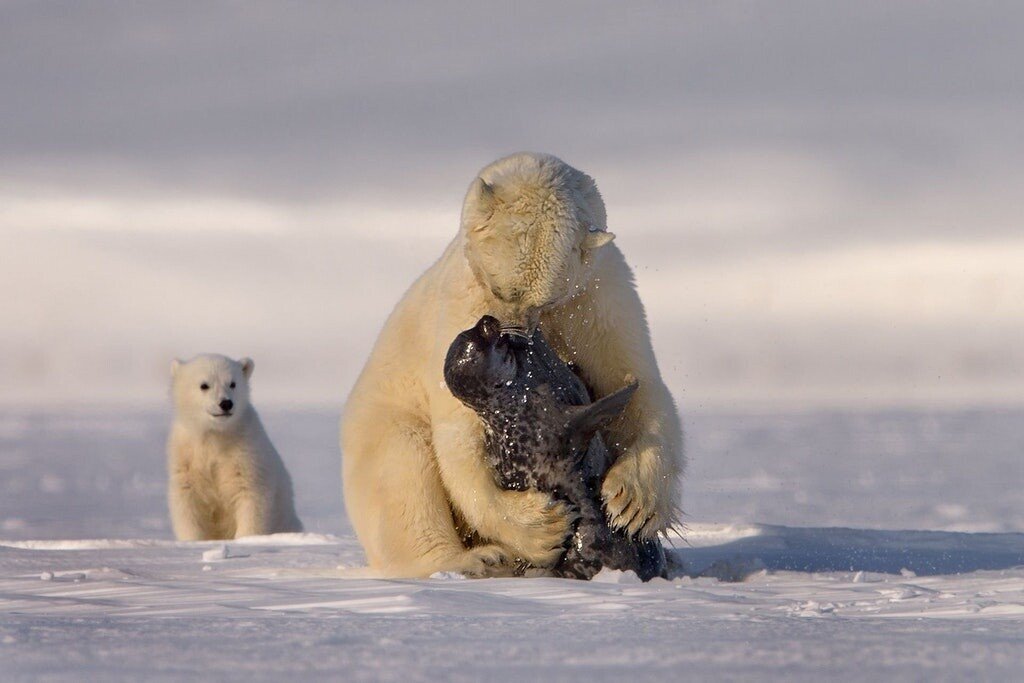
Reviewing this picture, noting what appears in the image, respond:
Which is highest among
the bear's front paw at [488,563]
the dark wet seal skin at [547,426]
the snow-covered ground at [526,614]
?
the dark wet seal skin at [547,426]

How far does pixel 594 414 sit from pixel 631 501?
1.32 ft

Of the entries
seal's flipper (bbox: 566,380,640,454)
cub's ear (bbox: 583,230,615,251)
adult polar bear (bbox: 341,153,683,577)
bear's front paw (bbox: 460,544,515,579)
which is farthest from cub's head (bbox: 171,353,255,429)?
cub's ear (bbox: 583,230,615,251)

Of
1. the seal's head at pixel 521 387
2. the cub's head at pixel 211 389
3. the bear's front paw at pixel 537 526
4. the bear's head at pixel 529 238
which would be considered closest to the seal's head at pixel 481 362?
the seal's head at pixel 521 387

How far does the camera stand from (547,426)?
481cm

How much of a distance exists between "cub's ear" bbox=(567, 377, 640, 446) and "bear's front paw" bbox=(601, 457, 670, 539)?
206 mm

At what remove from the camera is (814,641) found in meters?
2.91

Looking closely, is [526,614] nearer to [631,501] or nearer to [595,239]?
[631,501]

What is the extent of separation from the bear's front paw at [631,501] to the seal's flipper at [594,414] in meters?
0.20

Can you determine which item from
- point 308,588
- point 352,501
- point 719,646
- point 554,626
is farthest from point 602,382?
point 719,646

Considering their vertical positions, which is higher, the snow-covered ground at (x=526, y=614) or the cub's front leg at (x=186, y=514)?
the cub's front leg at (x=186, y=514)

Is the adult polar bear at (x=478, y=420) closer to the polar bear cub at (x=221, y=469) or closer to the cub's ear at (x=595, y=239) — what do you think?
the cub's ear at (x=595, y=239)

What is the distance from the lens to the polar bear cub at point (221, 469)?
9.88 metres

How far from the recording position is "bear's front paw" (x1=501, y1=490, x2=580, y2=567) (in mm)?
4832

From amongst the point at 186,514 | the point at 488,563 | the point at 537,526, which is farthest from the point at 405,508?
the point at 186,514
